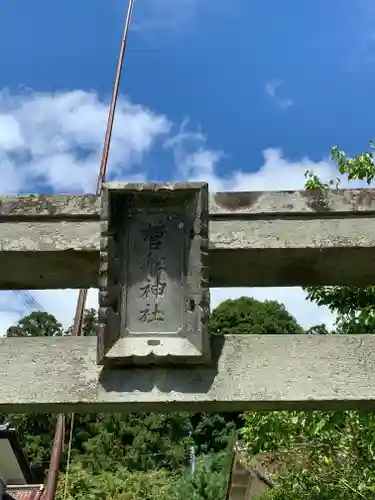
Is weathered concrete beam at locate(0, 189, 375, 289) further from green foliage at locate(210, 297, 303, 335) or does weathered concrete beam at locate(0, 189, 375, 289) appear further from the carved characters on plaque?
green foliage at locate(210, 297, 303, 335)

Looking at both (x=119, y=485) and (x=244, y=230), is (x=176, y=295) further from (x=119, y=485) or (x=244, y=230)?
(x=119, y=485)

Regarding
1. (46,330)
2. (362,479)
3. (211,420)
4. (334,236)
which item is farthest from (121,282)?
(46,330)

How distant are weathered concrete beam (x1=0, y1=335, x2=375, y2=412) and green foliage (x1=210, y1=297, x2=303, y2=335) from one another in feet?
86.6

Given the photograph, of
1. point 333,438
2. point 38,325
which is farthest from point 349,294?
point 38,325

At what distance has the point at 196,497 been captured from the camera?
824 inches

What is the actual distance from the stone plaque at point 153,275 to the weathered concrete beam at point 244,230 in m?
0.12

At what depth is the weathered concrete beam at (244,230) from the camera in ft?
10.1

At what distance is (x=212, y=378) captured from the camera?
2957 millimetres

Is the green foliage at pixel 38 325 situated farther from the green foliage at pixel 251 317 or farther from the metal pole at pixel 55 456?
the metal pole at pixel 55 456

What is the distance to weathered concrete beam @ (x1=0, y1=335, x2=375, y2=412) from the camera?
115 inches

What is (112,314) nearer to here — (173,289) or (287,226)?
(173,289)

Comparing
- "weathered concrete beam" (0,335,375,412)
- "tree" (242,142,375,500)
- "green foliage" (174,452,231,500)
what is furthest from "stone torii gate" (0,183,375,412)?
"green foliage" (174,452,231,500)

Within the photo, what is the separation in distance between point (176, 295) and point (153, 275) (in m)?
0.15

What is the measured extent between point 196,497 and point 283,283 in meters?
19.3
